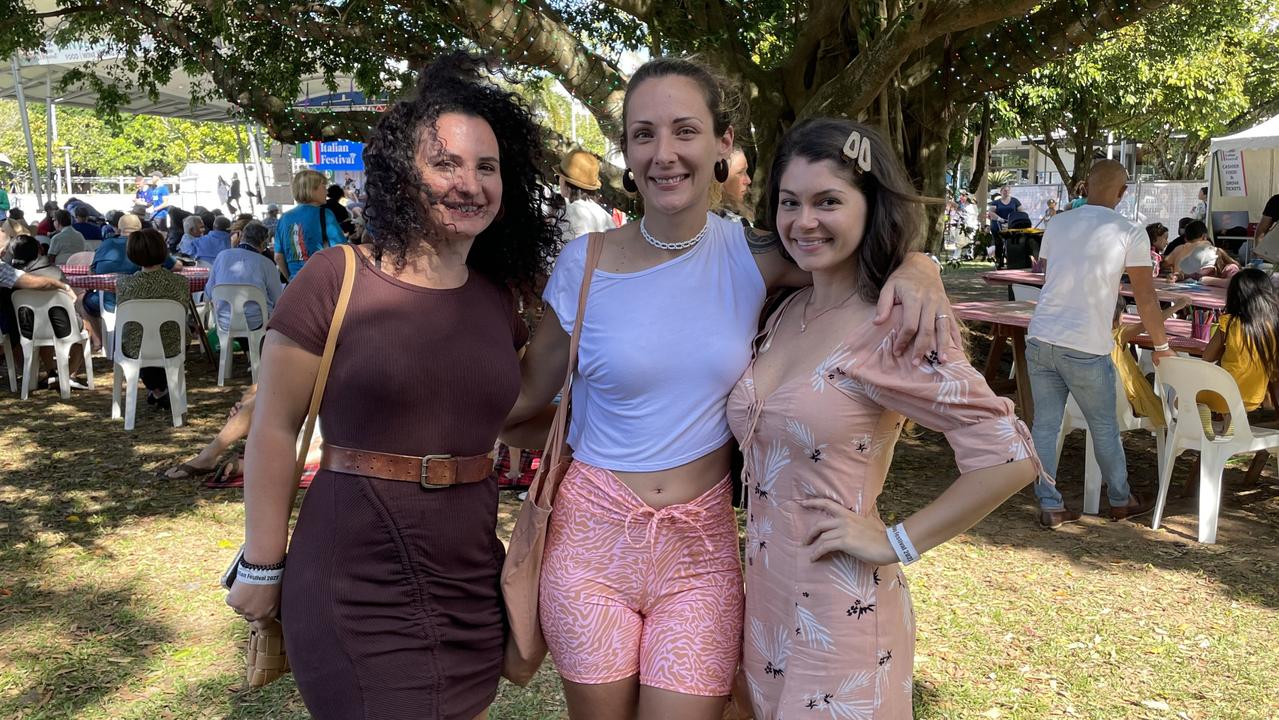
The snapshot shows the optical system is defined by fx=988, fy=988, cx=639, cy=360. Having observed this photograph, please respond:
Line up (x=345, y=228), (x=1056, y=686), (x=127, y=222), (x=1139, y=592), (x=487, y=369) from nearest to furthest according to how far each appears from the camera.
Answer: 1. (x=487, y=369)
2. (x=1056, y=686)
3. (x=1139, y=592)
4. (x=345, y=228)
5. (x=127, y=222)

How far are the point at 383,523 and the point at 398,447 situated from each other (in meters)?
0.15

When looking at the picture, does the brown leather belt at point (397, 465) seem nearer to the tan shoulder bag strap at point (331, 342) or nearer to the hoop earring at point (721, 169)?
the tan shoulder bag strap at point (331, 342)

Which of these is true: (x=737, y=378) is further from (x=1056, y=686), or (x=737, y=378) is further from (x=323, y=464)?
(x=1056, y=686)

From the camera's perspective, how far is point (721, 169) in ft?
7.34

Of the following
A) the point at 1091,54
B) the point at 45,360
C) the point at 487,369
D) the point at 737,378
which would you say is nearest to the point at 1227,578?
the point at 737,378

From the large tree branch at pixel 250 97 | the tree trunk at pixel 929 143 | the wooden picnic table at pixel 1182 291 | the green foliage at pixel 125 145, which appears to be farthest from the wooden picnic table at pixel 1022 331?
the green foliage at pixel 125 145

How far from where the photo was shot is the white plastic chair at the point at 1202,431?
5.18 meters

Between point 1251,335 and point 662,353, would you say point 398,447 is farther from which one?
point 1251,335

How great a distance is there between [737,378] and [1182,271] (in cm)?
1052

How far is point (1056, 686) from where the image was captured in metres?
3.75

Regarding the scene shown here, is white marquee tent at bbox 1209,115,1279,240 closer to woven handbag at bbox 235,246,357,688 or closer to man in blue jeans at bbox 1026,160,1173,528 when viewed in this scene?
man in blue jeans at bbox 1026,160,1173,528

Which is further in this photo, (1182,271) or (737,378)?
(1182,271)

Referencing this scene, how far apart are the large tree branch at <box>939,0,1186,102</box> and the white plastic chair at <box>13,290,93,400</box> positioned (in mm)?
7966

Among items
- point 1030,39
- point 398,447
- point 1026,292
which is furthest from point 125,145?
point 398,447
